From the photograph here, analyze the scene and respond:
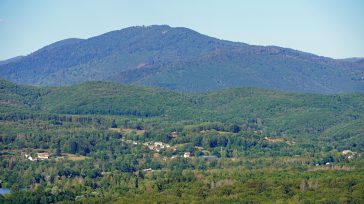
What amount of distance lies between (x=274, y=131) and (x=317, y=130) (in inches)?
305

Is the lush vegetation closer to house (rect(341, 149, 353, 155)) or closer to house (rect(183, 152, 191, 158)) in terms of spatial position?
house (rect(183, 152, 191, 158))

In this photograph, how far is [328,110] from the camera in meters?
144

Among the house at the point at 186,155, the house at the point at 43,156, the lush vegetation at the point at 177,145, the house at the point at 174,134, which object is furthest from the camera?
the house at the point at 174,134

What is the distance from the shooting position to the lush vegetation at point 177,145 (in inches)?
2623

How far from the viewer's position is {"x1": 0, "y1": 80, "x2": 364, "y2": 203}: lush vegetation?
219ft

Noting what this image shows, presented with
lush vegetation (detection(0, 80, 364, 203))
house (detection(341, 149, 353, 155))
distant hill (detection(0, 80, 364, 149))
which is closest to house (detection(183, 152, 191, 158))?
lush vegetation (detection(0, 80, 364, 203))

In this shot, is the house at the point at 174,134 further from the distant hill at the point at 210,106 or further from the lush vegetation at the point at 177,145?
the distant hill at the point at 210,106

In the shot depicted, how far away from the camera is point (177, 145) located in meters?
106

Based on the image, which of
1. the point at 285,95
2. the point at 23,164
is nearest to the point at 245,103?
the point at 285,95

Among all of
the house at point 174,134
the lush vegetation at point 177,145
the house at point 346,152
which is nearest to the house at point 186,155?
the lush vegetation at point 177,145

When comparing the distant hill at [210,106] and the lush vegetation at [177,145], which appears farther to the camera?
the distant hill at [210,106]

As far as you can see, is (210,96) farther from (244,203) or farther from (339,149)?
(244,203)

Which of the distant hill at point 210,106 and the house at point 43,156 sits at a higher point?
the distant hill at point 210,106

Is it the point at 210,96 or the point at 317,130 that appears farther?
the point at 210,96
